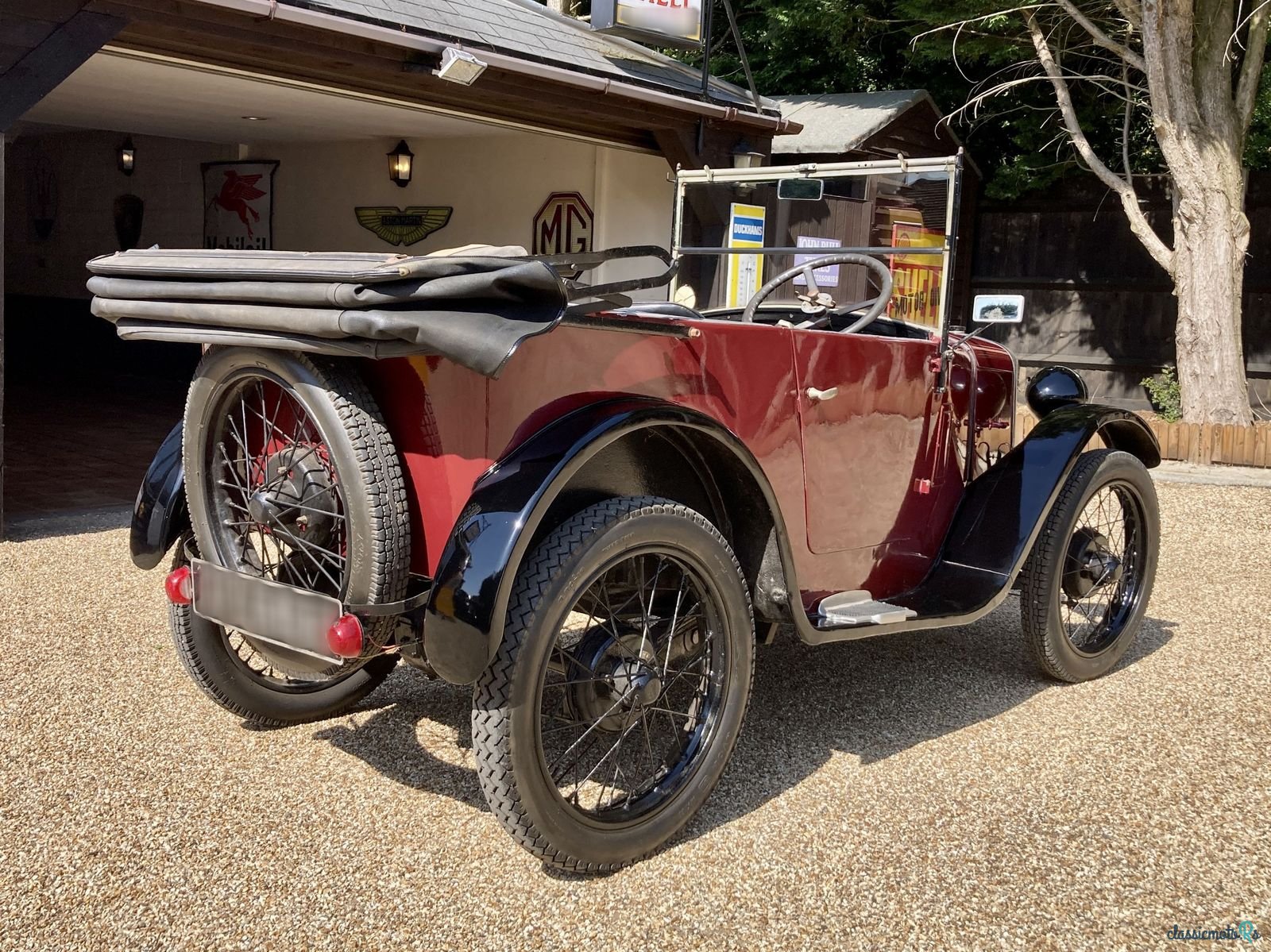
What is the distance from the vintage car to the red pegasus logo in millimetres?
9054

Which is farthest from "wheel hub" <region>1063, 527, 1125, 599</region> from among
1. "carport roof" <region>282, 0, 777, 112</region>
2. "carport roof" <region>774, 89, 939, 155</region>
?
"carport roof" <region>774, 89, 939, 155</region>

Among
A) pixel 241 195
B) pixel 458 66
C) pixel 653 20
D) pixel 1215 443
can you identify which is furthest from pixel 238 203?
pixel 1215 443

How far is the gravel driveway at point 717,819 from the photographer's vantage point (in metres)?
2.15

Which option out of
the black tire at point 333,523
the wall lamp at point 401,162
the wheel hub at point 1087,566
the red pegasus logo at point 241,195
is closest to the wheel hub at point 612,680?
the black tire at point 333,523

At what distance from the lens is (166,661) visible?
3.62 m

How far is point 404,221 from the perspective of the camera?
34.9ft

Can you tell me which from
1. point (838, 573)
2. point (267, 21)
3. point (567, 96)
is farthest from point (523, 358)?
point (567, 96)

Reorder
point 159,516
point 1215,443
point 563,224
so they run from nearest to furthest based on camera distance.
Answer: point 159,516 → point 1215,443 → point 563,224

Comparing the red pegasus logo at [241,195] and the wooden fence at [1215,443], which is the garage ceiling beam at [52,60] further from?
the wooden fence at [1215,443]

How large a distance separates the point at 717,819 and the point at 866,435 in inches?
46.3

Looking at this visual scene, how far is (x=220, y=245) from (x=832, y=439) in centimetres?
1000

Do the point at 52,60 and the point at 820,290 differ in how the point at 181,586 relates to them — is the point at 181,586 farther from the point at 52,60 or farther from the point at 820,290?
the point at 52,60

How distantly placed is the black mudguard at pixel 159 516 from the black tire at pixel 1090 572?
2527 millimetres

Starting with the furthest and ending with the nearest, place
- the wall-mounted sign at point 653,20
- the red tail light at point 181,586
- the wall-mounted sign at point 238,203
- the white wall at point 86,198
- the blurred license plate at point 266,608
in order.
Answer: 1. the white wall at point 86,198
2. the wall-mounted sign at point 238,203
3. the wall-mounted sign at point 653,20
4. the red tail light at point 181,586
5. the blurred license plate at point 266,608
